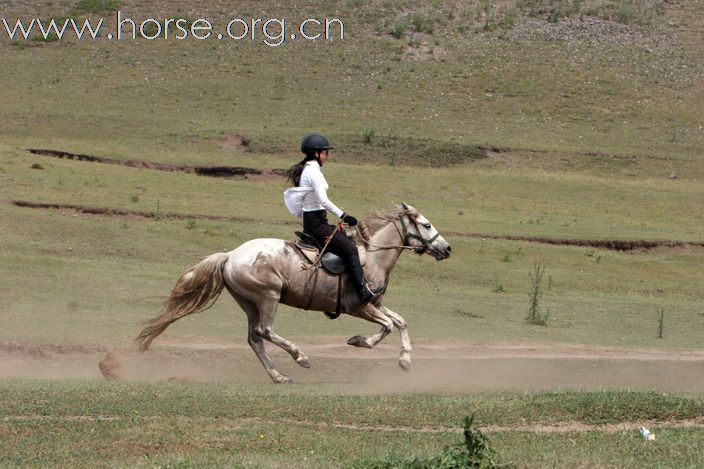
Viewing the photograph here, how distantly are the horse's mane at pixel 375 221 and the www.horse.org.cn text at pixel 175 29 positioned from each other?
4283 centimetres

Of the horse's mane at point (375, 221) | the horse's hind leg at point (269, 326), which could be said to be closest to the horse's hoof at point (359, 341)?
the horse's hind leg at point (269, 326)

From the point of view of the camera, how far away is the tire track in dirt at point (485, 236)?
2797 centimetres

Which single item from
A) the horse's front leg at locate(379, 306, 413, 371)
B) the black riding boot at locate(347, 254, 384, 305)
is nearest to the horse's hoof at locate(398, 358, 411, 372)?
the horse's front leg at locate(379, 306, 413, 371)

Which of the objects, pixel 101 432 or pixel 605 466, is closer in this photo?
pixel 605 466

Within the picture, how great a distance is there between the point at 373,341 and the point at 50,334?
18.1ft

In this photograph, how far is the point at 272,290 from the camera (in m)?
14.5

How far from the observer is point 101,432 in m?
10.3

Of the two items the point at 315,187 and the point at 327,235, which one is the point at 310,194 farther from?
the point at 327,235

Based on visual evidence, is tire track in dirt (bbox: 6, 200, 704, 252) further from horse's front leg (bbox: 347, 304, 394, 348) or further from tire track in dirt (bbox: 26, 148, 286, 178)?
horse's front leg (bbox: 347, 304, 394, 348)

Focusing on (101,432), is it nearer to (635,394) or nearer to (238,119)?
(635,394)

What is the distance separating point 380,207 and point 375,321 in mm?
16716

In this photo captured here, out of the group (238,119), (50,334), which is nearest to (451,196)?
(238,119)

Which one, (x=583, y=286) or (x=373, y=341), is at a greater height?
(x=373, y=341)

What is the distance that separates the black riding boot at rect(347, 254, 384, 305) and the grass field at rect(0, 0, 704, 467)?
1188 millimetres
